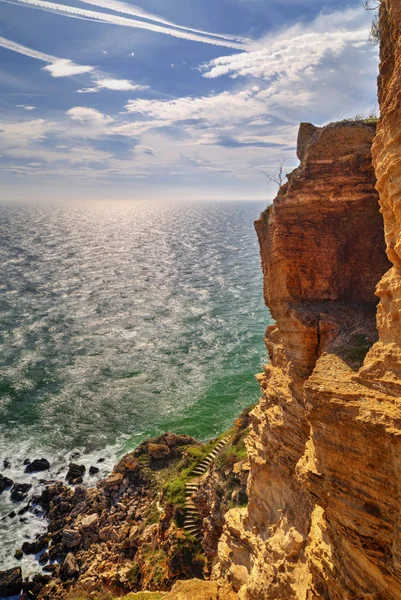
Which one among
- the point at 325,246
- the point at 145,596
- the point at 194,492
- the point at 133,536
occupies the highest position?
the point at 325,246

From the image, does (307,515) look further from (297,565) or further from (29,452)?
(29,452)

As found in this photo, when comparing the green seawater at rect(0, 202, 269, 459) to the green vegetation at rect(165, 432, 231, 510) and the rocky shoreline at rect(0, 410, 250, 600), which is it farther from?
the green vegetation at rect(165, 432, 231, 510)

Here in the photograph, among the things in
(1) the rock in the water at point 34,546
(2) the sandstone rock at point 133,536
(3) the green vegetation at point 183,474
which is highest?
(3) the green vegetation at point 183,474

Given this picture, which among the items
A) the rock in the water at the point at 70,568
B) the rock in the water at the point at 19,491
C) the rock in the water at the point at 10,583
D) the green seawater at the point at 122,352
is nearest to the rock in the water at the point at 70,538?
the rock in the water at the point at 70,568

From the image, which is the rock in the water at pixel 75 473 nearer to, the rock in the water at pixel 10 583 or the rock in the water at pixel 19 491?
the rock in the water at pixel 19 491

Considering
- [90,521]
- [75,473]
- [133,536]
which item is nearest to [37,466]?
[75,473]

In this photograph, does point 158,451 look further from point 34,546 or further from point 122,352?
point 122,352

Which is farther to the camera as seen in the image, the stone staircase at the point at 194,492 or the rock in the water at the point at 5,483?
the rock in the water at the point at 5,483
